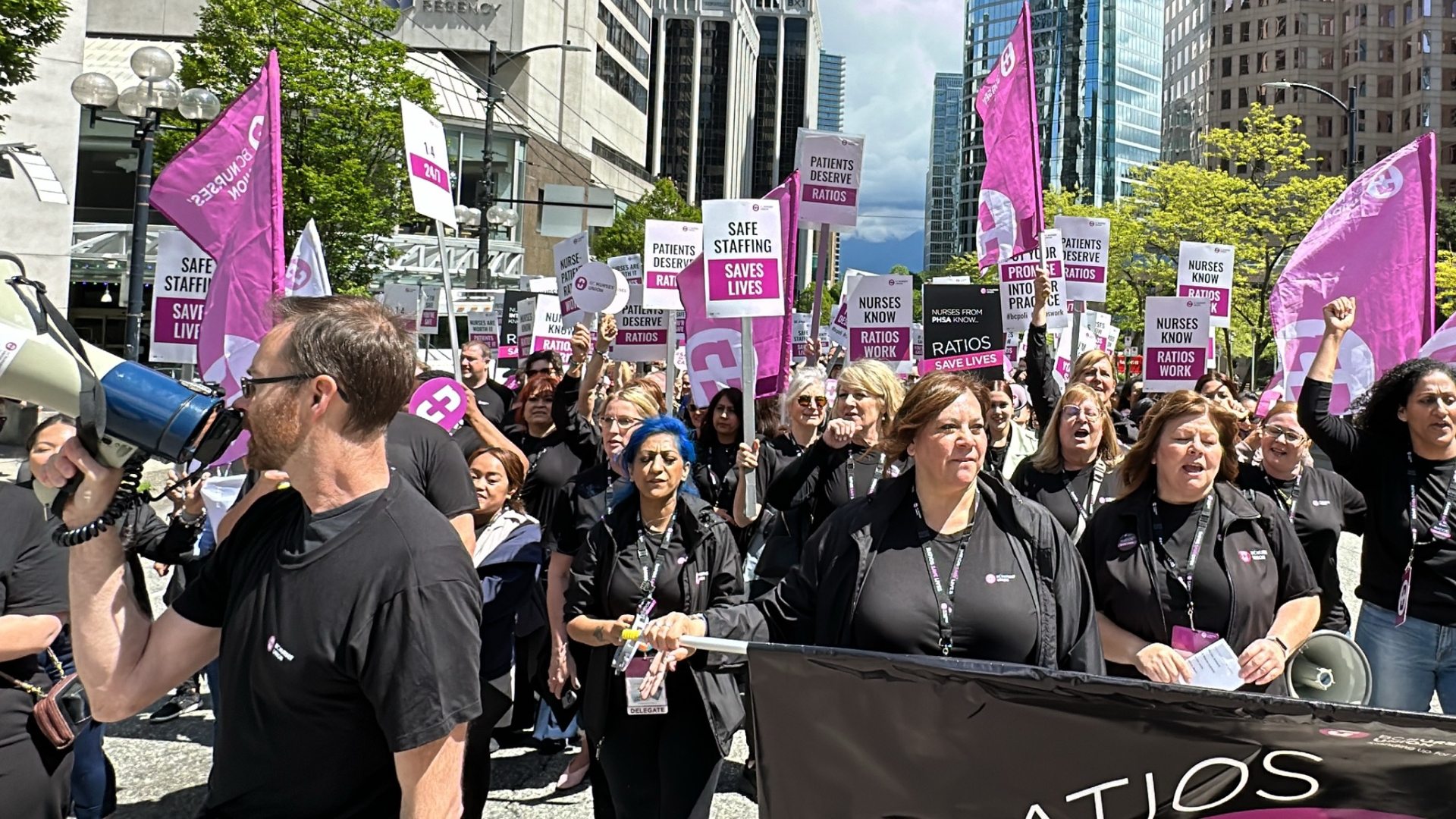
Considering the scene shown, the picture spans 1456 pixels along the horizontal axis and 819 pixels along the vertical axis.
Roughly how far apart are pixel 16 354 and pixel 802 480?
394 centimetres

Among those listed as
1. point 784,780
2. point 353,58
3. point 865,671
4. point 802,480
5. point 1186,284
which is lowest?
point 784,780

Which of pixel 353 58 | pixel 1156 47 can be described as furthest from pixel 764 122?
pixel 353 58

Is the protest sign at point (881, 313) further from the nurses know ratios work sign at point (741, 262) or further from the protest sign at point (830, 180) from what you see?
the nurses know ratios work sign at point (741, 262)

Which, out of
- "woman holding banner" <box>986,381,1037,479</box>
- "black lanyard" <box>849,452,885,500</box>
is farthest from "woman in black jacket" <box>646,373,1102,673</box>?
"woman holding banner" <box>986,381,1037,479</box>

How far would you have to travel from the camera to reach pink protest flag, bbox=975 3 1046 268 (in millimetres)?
9320

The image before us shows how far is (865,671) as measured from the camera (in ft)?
8.76

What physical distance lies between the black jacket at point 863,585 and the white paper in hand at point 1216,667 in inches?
20.5

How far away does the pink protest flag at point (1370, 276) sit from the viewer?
6875 mm

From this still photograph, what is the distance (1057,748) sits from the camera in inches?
97.5

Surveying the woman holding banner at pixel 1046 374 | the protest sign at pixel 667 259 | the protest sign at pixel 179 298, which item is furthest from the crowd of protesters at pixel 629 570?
the protest sign at pixel 667 259

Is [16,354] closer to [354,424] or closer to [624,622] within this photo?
[354,424]

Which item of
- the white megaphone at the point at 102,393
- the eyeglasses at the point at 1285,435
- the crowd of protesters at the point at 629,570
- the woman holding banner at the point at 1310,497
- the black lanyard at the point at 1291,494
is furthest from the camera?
the eyeglasses at the point at 1285,435

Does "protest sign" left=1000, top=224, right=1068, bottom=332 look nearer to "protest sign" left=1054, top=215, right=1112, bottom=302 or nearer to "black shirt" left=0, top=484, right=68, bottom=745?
"protest sign" left=1054, top=215, right=1112, bottom=302

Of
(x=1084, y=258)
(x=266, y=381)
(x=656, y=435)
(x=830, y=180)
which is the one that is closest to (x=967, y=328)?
(x=830, y=180)
